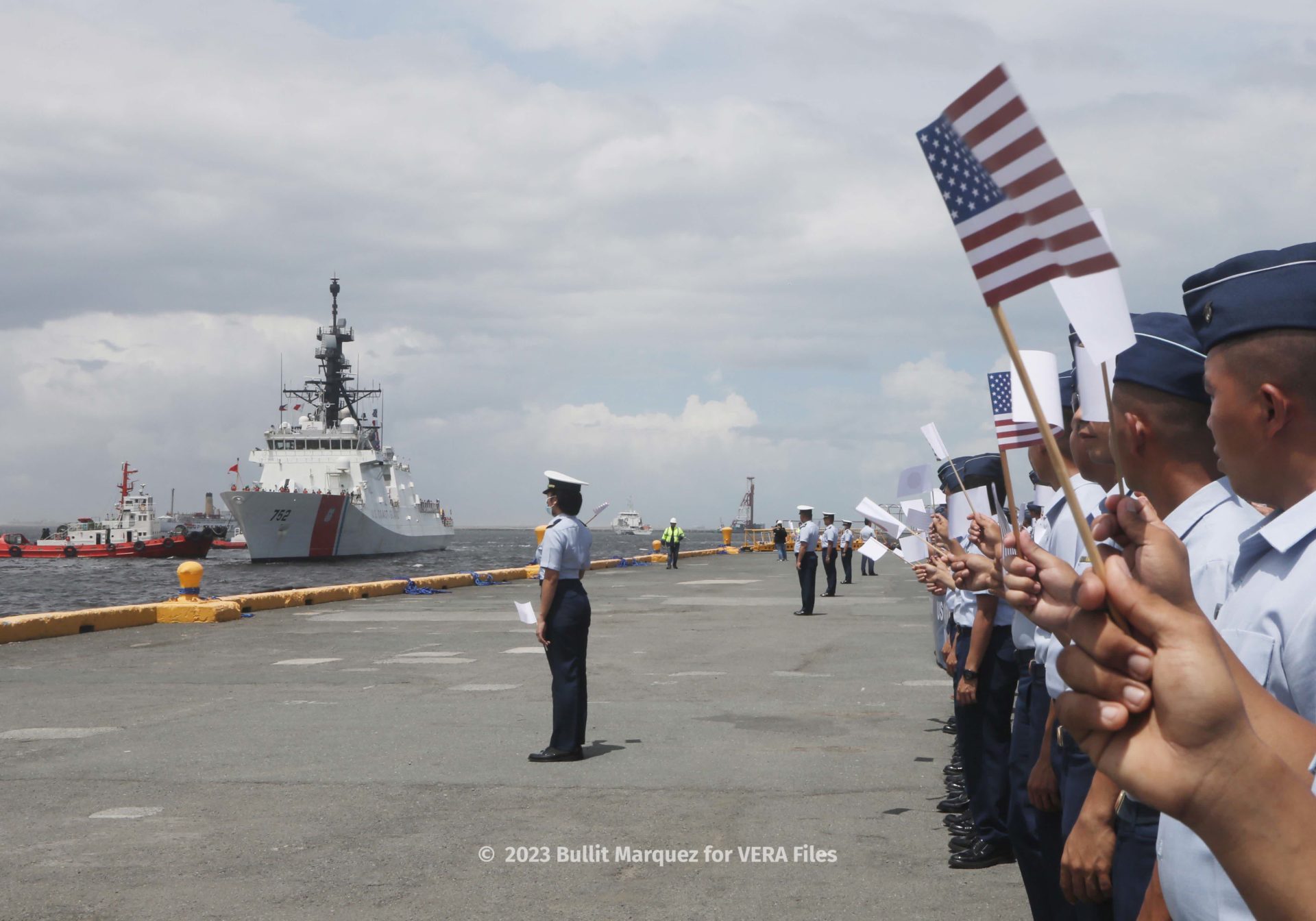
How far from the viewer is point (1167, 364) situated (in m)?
2.60

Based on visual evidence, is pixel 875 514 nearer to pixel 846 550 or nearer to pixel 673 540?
pixel 846 550

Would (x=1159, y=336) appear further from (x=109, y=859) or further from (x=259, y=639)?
(x=259, y=639)

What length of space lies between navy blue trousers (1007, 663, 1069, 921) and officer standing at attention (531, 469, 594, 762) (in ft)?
13.1

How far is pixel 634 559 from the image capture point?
41406 millimetres

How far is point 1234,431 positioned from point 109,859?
5.66 m

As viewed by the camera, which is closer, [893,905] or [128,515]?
[893,905]

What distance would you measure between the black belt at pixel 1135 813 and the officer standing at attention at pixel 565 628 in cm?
551

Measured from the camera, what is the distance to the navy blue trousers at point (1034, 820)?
436 cm

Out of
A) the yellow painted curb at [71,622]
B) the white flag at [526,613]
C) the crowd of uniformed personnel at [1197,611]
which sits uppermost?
the crowd of uniformed personnel at [1197,611]

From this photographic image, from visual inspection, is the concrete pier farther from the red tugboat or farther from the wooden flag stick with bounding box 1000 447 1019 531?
the red tugboat

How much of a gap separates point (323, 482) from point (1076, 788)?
6338 centimetres

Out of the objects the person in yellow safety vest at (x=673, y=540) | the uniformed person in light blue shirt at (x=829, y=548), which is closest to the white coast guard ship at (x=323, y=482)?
the person in yellow safety vest at (x=673, y=540)

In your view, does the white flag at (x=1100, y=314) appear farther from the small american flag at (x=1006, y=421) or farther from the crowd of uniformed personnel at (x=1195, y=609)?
the small american flag at (x=1006, y=421)

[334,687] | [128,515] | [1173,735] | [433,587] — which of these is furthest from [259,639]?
[128,515]
